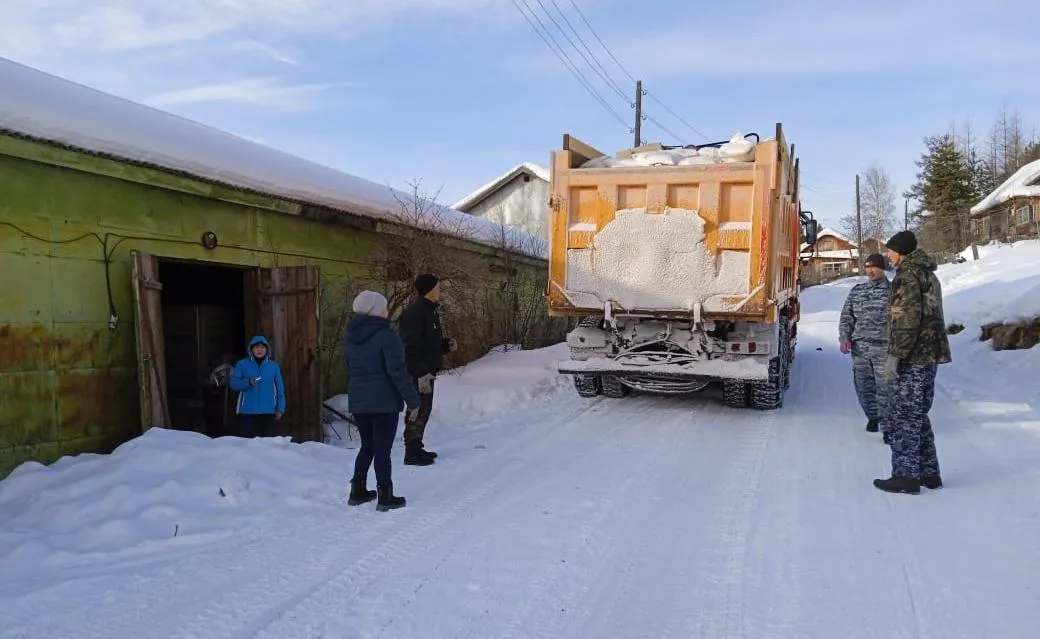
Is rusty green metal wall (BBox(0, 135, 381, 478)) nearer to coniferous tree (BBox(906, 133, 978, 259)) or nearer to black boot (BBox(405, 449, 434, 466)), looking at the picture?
black boot (BBox(405, 449, 434, 466))

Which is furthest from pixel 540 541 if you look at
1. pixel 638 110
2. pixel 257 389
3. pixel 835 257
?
pixel 835 257

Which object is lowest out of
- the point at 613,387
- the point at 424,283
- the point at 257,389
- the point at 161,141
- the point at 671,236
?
the point at 613,387

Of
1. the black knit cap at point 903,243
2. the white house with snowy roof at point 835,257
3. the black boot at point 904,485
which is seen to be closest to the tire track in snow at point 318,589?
the black boot at point 904,485

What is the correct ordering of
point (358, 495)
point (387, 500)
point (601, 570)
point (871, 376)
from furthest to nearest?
point (871, 376) → point (358, 495) → point (387, 500) → point (601, 570)

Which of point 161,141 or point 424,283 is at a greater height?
point 161,141

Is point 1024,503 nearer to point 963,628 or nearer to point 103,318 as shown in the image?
point 963,628

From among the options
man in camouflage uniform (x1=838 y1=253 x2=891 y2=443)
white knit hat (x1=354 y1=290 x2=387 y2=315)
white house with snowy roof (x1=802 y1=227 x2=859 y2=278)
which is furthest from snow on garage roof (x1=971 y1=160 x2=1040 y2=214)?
white knit hat (x1=354 y1=290 x2=387 y2=315)

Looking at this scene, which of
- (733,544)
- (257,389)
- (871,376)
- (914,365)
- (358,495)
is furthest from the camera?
(871,376)

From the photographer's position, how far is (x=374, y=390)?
4641 mm

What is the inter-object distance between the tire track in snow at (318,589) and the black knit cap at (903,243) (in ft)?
11.6

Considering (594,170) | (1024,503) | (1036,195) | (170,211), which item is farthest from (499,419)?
(1036,195)

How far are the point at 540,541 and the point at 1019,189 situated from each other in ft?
146

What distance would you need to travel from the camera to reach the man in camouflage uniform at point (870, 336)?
637cm

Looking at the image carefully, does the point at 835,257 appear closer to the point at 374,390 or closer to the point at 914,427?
the point at 914,427
